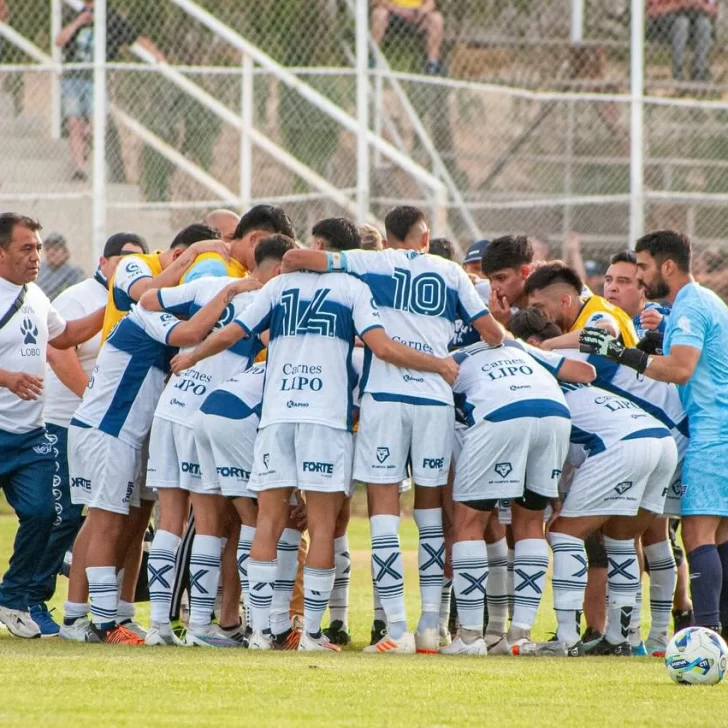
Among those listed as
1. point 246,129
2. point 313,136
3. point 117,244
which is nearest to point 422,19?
point 313,136

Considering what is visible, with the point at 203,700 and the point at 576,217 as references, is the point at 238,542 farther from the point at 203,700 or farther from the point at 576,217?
the point at 576,217

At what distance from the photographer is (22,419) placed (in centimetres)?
850

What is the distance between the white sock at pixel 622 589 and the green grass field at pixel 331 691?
0.39m

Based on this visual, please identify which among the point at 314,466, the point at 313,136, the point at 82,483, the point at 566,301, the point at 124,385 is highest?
the point at 313,136

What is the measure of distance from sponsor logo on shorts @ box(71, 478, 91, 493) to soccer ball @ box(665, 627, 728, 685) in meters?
3.44

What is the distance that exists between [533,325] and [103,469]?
2562 millimetres

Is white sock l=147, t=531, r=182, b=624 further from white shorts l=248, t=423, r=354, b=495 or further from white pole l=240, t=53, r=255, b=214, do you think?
white pole l=240, t=53, r=255, b=214

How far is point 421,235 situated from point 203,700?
132 inches

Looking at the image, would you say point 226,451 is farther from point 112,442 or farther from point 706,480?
point 706,480

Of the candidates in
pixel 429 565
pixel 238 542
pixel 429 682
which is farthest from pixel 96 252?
pixel 429 682

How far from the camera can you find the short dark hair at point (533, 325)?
834 cm

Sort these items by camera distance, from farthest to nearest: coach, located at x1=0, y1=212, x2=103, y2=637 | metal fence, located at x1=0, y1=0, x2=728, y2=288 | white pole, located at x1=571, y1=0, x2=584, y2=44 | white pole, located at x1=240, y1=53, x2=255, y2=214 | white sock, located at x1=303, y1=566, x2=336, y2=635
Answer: white pole, located at x1=571, y1=0, x2=584, y2=44
white pole, located at x1=240, y1=53, x2=255, y2=214
metal fence, located at x1=0, y1=0, x2=728, y2=288
coach, located at x1=0, y1=212, x2=103, y2=637
white sock, located at x1=303, y1=566, x2=336, y2=635

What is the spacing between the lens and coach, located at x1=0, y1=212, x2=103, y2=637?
8320 mm

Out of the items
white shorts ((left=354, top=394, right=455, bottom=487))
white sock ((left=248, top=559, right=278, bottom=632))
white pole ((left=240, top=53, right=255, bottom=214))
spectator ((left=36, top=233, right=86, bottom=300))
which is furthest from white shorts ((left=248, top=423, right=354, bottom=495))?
white pole ((left=240, top=53, right=255, bottom=214))
